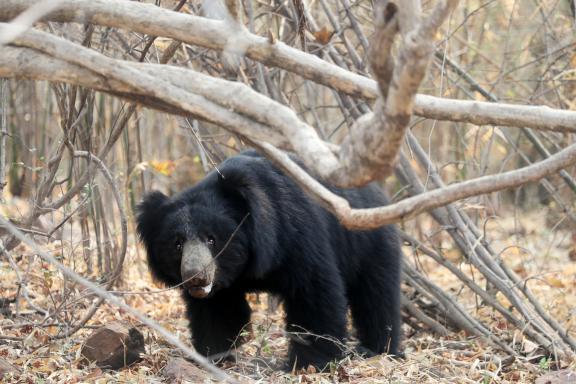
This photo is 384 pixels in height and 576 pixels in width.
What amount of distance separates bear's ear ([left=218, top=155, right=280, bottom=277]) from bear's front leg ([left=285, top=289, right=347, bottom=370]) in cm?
25

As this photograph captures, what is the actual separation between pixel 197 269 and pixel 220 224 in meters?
0.30

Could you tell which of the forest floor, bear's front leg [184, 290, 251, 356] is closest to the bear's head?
bear's front leg [184, 290, 251, 356]

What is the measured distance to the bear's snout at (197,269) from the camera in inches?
154

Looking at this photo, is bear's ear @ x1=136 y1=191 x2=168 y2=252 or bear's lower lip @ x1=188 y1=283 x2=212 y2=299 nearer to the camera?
bear's lower lip @ x1=188 y1=283 x2=212 y2=299

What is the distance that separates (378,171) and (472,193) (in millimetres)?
279

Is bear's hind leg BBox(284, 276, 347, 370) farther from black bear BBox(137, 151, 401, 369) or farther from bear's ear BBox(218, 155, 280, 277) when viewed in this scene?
bear's ear BBox(218, 155, 280, 277)

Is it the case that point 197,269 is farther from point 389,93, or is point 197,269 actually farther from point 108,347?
point 389,93

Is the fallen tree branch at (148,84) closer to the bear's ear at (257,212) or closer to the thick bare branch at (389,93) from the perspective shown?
the thick bare branch at (389,93)

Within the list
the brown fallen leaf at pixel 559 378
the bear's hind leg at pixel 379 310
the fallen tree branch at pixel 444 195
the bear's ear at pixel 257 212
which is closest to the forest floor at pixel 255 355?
the bear's hind leg at pixel 379 310

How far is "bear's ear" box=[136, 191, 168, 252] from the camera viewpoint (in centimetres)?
425

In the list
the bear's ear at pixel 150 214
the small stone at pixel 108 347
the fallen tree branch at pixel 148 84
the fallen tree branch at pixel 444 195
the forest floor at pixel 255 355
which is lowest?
the forest floor at pixel 255 355

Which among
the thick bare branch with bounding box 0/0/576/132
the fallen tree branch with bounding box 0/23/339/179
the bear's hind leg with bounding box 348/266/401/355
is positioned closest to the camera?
the fallen tree branch with bounding box 0/23/339/179

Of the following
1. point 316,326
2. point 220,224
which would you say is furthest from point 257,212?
point 316,326

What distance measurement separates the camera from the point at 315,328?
163 inches
